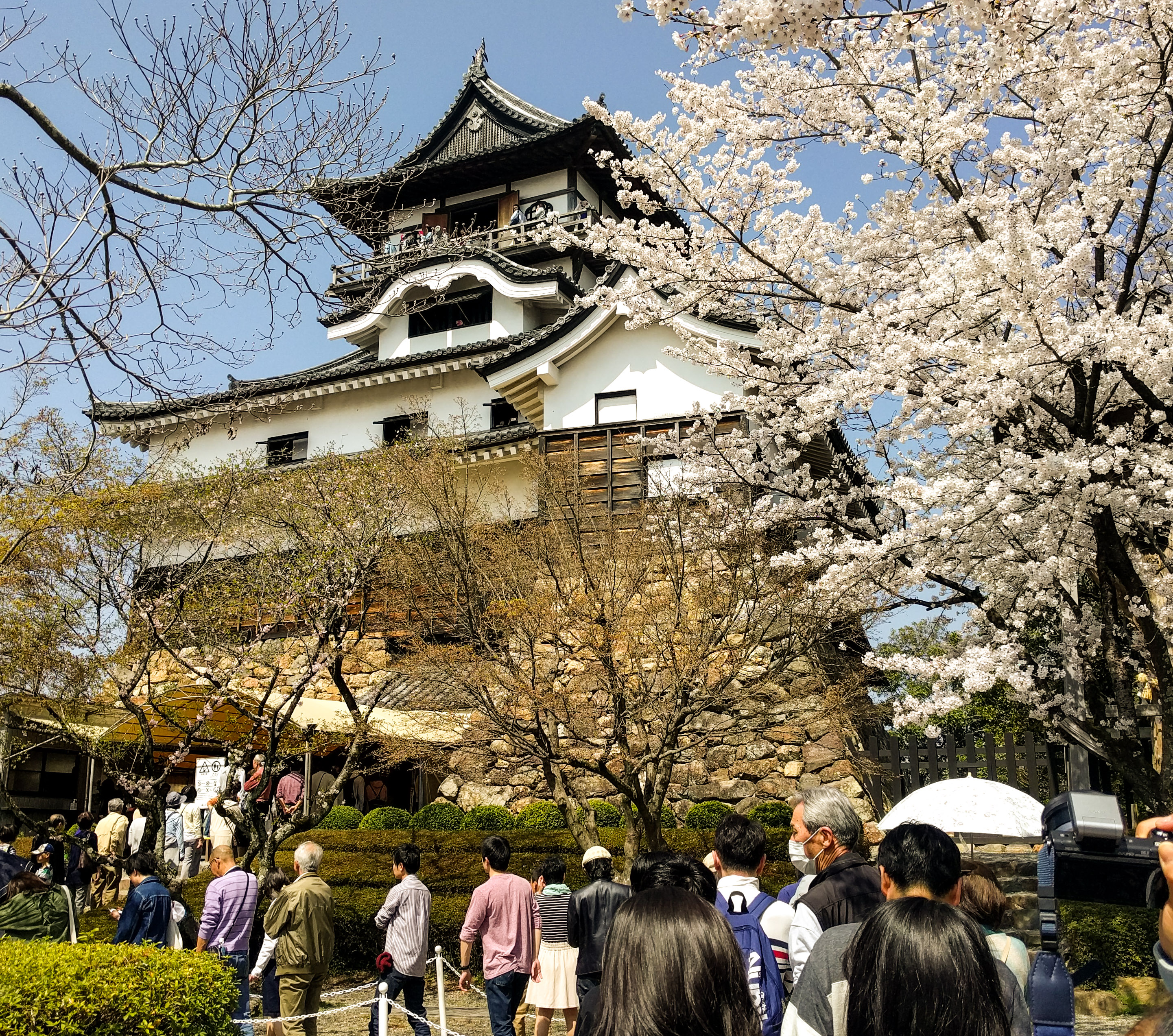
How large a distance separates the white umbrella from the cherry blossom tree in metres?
0.73

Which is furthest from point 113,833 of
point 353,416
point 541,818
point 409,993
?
point 353,416

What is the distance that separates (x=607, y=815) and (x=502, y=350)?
11.4 meters

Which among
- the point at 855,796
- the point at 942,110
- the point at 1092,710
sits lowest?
the point at 855,796

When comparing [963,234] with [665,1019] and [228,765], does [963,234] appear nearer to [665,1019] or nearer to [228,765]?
[665,1019]

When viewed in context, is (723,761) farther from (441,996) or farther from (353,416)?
(353,416)

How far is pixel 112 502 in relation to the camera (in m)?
15.0

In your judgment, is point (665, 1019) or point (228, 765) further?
point (228, 765)

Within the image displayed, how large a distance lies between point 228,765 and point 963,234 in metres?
8.90

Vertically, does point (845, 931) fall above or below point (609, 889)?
above

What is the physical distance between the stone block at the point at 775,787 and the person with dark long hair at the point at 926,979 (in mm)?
12410

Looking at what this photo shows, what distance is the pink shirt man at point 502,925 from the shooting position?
6852mm

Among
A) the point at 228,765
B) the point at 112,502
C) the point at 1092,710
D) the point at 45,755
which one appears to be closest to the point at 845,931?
the point at 1092,710

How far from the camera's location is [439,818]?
46.3 ft

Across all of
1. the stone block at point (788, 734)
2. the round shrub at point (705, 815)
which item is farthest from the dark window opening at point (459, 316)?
the round shrub at point (705, 815)
